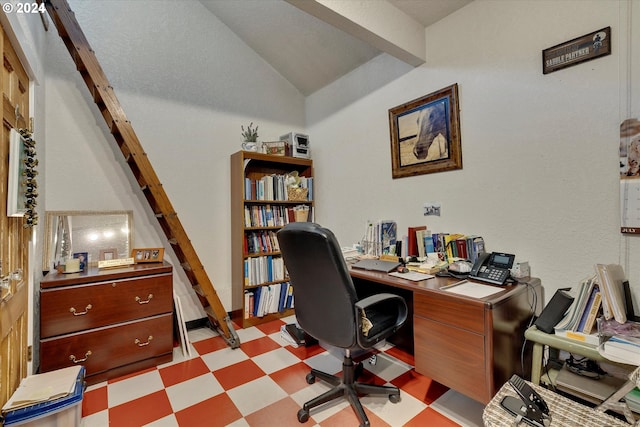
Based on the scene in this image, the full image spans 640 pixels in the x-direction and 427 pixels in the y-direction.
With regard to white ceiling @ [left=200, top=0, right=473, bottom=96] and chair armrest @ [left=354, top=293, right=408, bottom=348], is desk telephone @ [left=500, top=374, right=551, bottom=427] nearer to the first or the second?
chair armrest @ [left=354, top=293, right=408, bottom=348]

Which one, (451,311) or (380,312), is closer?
(451,311)

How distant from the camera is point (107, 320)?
6.57 ft

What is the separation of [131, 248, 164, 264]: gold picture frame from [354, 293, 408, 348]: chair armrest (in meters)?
1.83

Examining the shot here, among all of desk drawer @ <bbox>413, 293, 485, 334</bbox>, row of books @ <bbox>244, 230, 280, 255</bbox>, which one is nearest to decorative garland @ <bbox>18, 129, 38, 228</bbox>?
row of books @ <bbox>244, 230, 280, 255</bbox>

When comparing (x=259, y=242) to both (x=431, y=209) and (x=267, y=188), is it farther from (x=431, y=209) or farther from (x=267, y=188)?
(x=431, y=209)

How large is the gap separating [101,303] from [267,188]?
1.71m

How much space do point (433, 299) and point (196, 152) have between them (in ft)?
8.38

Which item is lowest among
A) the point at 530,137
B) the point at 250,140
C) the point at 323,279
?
the point at 323,279

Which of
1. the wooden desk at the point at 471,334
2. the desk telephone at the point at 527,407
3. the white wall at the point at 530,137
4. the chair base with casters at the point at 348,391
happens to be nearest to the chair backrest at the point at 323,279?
the chair base with casters at the point at 348,391

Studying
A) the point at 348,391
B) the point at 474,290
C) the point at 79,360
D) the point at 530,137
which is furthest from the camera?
the point at 79,360

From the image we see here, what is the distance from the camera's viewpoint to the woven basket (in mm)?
3217

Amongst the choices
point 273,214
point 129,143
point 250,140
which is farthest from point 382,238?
point 129,143

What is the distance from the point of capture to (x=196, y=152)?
2912mm

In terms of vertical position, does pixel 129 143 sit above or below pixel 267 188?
above
